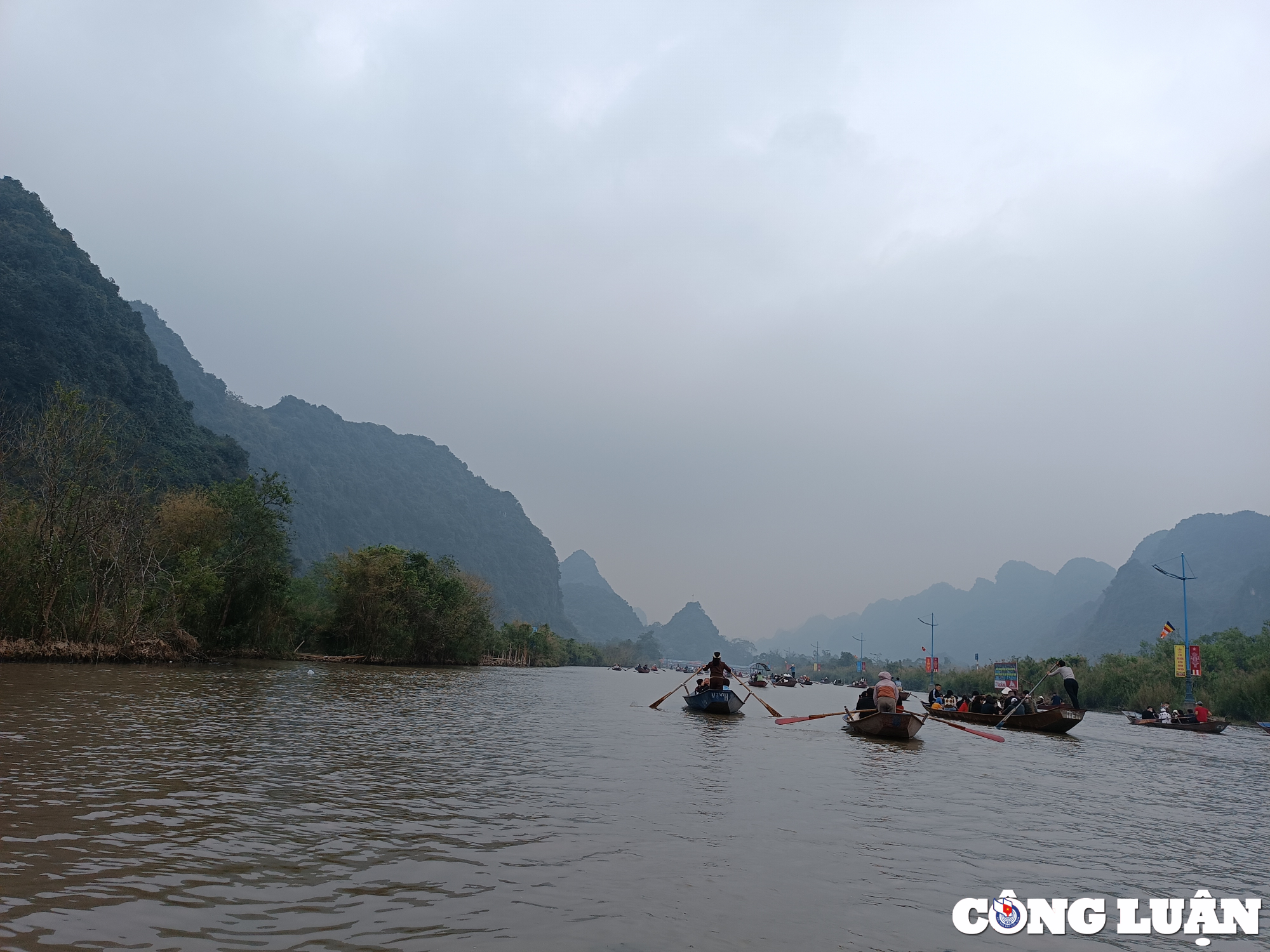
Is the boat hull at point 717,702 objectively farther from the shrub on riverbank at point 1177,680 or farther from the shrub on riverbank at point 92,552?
the shrub on riverbank at point 92,552

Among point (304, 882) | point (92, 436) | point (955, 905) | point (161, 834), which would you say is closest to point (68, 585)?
point (92, 436)

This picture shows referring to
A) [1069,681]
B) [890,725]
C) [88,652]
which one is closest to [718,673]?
[890,725]

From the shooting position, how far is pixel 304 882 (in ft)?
18.0

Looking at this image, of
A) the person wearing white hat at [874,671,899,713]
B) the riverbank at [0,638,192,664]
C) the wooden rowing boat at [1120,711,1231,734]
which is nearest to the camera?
the person wearing white hat at [874,671,899,713]

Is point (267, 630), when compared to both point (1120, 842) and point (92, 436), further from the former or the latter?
point (1120, 842)

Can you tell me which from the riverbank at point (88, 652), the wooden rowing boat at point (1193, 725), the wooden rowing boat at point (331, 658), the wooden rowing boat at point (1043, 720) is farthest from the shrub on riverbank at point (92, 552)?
the wooden rowing boat at point (1193, 725)

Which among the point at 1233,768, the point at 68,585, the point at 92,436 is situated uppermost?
the point at 92,436

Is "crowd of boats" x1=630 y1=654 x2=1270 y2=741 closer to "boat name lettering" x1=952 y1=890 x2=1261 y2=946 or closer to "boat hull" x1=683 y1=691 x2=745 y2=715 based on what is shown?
"boat hull" x1=683 y1=691 x2=745 y2=715

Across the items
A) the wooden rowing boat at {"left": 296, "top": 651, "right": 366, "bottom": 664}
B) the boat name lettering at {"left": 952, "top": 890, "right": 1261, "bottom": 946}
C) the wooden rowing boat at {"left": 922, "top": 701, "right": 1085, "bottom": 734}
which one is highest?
the boat name lettering at {"left": 952, "top": 890, "right": 1261, "bottom": 946}

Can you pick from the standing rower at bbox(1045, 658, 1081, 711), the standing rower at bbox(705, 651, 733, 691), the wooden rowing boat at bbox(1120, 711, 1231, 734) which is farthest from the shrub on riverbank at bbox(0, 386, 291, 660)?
the wooden rowing boat at bbox(1120, 711, 1231, 734)

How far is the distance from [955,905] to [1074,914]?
1.05m

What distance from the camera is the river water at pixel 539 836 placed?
4988mm

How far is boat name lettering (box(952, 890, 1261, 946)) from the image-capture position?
589 cm

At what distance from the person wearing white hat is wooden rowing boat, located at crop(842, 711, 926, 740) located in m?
0.17
